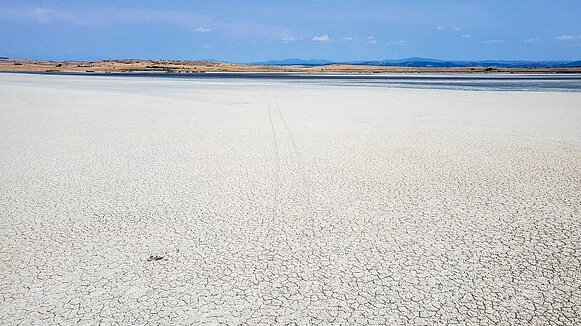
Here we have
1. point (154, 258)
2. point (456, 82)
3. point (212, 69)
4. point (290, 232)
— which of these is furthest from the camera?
point (212, 69)

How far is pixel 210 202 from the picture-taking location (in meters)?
5.53

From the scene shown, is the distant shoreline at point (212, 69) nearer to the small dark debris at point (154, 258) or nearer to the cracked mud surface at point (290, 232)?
the cracked mud surface at point (290, 232)

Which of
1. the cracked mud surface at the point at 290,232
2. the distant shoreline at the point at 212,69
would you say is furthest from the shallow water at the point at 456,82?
the distant shoreline at the point at 212,69

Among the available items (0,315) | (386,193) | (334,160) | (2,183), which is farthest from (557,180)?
(2,183)

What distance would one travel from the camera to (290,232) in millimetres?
4496

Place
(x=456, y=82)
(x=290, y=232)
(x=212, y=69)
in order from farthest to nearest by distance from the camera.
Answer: (x=212, y=69) < (x=456, y=82) < (x=290, y=232)

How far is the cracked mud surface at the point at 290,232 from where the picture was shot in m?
3.15

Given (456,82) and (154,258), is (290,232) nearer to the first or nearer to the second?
(154,258)

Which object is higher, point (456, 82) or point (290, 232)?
point (456, 82)

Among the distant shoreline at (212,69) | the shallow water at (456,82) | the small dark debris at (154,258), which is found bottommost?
the small dark debris at (154,258)

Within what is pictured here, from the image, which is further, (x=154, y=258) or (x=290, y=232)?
(x=290, y=232)

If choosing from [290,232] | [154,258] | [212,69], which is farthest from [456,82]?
[212,69]

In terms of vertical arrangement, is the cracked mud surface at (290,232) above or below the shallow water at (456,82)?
below

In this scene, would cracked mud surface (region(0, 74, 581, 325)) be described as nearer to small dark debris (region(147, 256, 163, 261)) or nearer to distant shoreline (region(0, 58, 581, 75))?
small dark debris (region(147, 256, 163, 261))
